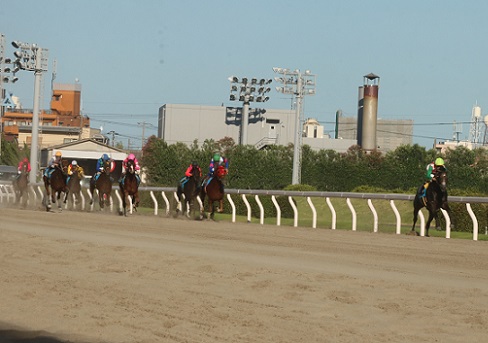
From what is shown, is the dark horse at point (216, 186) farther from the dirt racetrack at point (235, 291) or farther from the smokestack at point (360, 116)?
Answer: the smokestack at point (360, 116)

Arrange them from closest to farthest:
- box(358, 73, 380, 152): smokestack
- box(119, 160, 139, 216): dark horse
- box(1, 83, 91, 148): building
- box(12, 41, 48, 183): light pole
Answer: box(119, 160, 139, 216): dark horse
box(12, 41, 48, 183): light pole
box(358, 73, 380, 152): smokestack
box(1, 83, 91, 148): building

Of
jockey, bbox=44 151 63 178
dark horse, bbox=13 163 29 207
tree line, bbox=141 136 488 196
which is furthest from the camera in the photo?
tree line, bbox=141 136 488 196

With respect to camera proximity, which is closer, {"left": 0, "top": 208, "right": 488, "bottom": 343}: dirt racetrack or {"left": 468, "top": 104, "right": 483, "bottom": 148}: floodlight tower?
{"left": 0, "top": 208, "right": 488, "bottom": 343}: dirt racetrack

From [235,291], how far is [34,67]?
42496mm

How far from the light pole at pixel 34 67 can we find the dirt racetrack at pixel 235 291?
32563 mm

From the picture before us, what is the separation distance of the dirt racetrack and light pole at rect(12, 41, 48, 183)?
3256 cm

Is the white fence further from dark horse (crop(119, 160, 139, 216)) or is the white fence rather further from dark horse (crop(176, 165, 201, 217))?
dark horse (crop(176, 165, 201, 217))

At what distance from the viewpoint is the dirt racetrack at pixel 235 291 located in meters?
6.21

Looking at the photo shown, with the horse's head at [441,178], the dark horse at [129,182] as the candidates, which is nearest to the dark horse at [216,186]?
the dark horse at [129,182]

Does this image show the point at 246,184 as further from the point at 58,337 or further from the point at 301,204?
the point at 58,337

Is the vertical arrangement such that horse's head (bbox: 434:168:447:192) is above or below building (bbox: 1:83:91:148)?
below

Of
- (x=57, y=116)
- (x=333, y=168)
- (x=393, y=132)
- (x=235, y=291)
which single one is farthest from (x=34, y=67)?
(x=393, y=132)

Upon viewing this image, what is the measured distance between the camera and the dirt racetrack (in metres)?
6.21

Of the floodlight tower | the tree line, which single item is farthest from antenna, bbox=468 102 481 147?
the tree line
